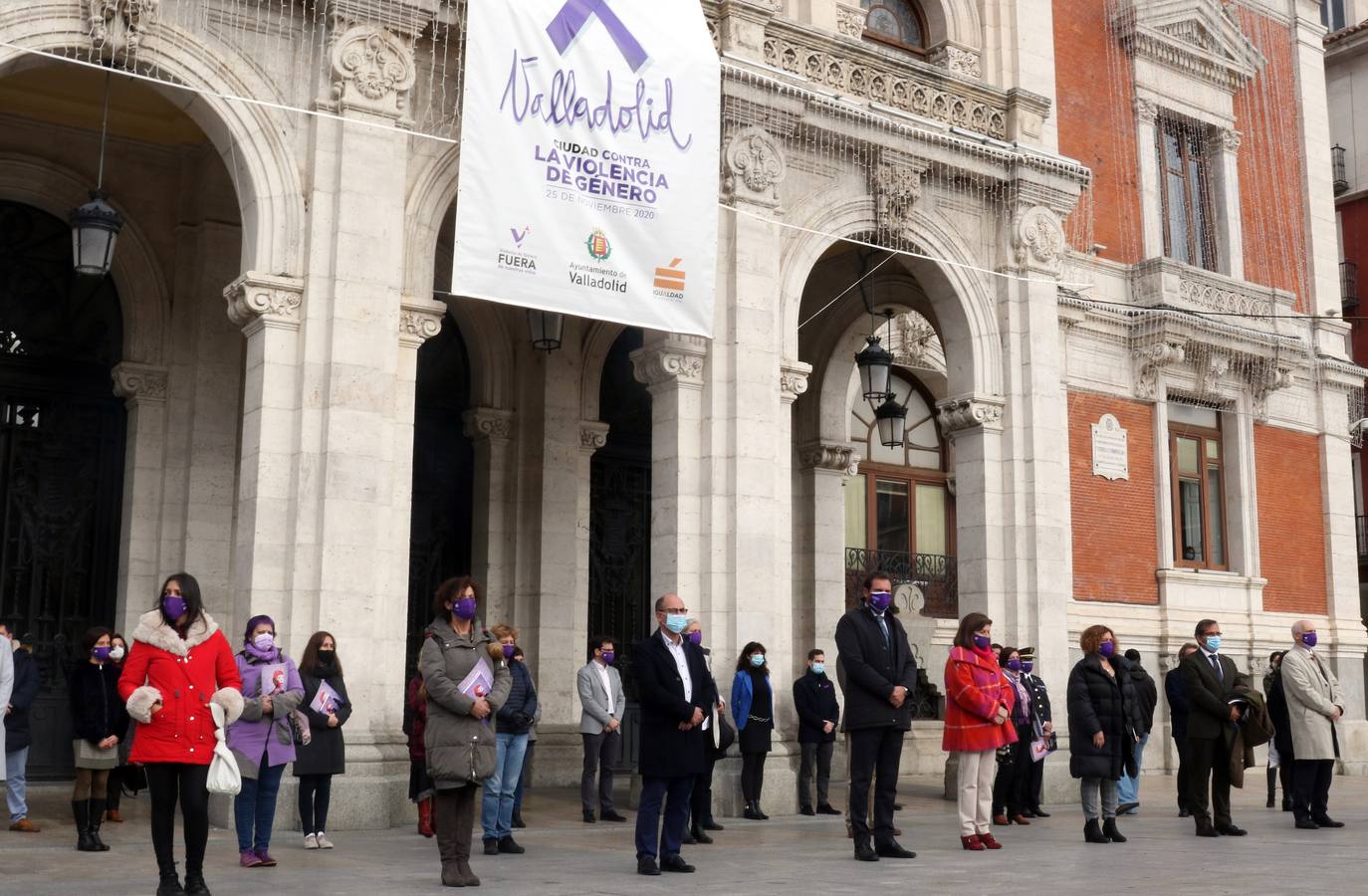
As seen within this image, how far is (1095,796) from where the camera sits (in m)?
11.1

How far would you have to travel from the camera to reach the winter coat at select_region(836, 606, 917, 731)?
31.6ft

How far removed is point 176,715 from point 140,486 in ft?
25.8

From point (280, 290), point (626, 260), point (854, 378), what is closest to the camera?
point (280, 290)

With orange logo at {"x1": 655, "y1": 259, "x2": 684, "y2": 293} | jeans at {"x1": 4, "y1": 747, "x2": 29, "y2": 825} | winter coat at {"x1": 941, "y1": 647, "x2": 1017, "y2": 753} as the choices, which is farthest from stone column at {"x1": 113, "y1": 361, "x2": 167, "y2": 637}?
winter coat at {"x1": 941, "y1": 647, "x2": 1017, "y2": 753}

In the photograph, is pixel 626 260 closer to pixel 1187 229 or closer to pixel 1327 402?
pixel 1187 229

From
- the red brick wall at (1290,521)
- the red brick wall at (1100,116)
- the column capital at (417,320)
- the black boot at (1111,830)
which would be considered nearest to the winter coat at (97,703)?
the column capital at (417,320)

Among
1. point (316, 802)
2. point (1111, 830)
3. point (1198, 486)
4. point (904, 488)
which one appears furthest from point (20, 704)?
point (1198, 486)

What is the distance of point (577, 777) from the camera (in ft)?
54.5

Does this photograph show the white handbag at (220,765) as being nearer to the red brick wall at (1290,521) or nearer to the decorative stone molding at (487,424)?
the decorative stone molding at (487,424)

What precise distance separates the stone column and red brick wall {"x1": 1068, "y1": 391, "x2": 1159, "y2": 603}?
38.5ft

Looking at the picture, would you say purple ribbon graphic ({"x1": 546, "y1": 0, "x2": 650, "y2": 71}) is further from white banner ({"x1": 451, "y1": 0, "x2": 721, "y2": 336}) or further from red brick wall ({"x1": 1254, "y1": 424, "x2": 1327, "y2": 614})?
red brick wall ({"x1": 1254, "y1": 424, "x2": 1327, "y2": 614})

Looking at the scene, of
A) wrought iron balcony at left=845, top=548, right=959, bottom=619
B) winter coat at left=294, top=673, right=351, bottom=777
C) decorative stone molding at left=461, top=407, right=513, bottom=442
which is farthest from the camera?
wrought iron balcony at left=845, top=548, right=959, bottom=619

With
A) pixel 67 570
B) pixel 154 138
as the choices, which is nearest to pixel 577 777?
pixel 67 570

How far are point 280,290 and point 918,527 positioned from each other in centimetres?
1277
